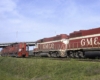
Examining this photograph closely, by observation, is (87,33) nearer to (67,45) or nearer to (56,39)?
(67,45)

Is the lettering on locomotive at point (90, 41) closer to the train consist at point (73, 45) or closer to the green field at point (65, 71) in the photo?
the train consist at point (73, 45)

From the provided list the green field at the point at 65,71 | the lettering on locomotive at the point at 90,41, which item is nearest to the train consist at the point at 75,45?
the lettering on locomotive at the point at 90,41

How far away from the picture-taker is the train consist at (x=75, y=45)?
26641 mm

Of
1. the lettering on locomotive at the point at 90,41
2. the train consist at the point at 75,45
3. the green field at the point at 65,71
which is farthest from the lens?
the train consist at the point at 75,45

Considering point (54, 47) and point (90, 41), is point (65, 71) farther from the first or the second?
point (54, 47)

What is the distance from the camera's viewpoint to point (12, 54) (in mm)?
50312

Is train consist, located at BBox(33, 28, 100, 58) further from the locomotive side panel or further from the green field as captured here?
the green field

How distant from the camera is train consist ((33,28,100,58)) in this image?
87.4ft

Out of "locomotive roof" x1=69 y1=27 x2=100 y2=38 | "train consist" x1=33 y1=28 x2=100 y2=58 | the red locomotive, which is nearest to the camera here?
"train consist" x1=33 y1=28 x2=100 y2=58

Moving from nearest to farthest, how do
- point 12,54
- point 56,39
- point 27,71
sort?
point 27,71 < point 56,39 < point 12,54

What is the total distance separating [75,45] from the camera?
30.6 meters

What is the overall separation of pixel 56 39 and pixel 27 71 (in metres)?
15.6

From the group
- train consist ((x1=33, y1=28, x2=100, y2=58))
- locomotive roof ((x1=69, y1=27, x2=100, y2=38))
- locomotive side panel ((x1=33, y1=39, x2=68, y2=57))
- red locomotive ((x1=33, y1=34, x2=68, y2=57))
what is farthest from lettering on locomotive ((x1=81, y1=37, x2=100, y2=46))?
red locomotive ((x1=33, y1=34, x2=68, y2=57))

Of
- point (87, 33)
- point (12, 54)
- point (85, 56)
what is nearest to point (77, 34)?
point (87, 33)
